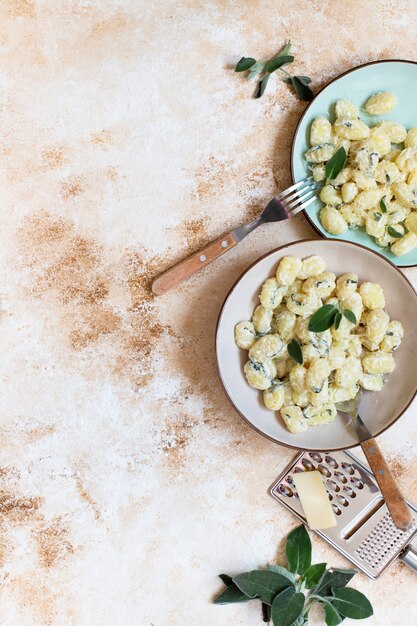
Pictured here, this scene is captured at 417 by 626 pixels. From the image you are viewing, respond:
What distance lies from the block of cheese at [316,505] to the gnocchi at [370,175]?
49cm

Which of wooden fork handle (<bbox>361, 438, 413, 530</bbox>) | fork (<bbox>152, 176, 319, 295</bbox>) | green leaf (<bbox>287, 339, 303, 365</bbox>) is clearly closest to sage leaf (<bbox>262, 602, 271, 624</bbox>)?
wooden fork handle (<bbox>361, 438, 413, 530</bbox>)

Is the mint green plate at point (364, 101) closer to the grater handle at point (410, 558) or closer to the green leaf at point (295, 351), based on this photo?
→ the green leaf at point (295, 351)

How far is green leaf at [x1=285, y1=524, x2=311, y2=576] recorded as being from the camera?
3.99ft

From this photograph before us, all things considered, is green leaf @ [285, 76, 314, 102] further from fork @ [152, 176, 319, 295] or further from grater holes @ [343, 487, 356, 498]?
grater holes @ [343, 487, 356, 498]

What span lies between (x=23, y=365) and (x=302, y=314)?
0.57m

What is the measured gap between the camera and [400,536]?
1.22m

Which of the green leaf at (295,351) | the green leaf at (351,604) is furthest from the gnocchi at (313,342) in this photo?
Answer: the green leaf at (351,604)

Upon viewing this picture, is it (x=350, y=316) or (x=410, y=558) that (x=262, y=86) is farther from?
(x=410, y=558)

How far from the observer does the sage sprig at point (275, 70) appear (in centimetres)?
123

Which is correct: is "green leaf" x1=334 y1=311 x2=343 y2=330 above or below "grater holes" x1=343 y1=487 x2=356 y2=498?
above

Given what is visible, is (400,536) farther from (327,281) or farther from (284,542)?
(327,281)

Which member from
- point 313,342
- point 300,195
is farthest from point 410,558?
point 300,195

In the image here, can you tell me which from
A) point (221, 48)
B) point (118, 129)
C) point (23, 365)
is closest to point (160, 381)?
point (23, 365)

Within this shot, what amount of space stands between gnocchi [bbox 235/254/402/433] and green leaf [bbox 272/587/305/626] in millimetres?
321
